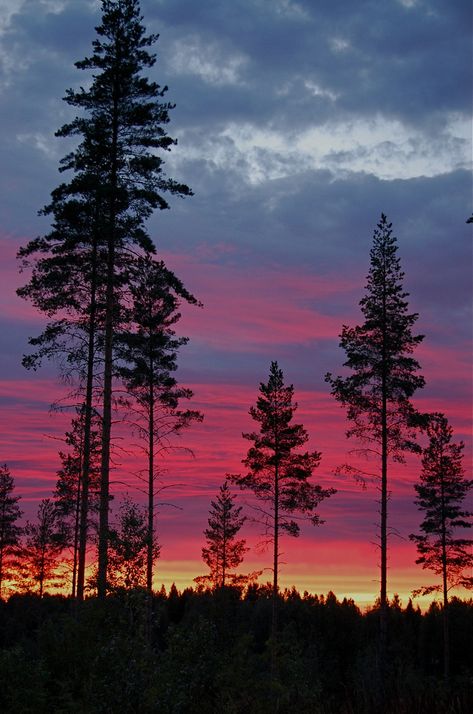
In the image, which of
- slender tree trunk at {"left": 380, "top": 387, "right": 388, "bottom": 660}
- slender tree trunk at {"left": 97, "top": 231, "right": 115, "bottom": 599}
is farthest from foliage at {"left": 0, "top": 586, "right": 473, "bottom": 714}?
slender tree trunk at {"left": 380, "top": 387, "right": 388, "bottom": 660}

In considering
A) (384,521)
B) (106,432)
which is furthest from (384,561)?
(106,432)

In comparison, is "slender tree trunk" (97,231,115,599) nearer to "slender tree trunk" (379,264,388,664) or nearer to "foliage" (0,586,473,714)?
"foliage" (0,586,473,714)

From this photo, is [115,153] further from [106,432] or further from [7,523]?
[7,523]

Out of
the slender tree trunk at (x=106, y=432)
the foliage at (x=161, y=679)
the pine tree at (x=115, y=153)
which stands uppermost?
the pine tree at (x=115, y=153)

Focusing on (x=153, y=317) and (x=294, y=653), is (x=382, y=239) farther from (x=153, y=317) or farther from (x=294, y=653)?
(x=294, y=653)

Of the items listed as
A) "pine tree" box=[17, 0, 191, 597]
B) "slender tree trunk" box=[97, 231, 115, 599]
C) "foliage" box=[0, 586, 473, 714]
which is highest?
"pine tree" box=[17, 0, 191, 597]

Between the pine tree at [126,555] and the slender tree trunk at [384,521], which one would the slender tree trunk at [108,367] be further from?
the slender tree trunk at [384,521]

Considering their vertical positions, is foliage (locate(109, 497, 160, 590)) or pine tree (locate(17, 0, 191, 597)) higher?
pine tree (locate(17, 0, 191, 597))

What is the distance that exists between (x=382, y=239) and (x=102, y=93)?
52.8ft

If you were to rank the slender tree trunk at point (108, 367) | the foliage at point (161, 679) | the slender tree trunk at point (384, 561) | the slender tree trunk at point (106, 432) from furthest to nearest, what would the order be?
the slender tree trunk at point (384, 561) → the slender tree trunk at point (108, 367) → the slender tree trunk at point (106, 432) → the foliage at point (161, 679)

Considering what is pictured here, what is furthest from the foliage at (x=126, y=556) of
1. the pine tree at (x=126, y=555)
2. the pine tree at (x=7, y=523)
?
the pine tree at (x=7, y=523)

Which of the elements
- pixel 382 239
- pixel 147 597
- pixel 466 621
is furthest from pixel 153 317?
pixel 466 621

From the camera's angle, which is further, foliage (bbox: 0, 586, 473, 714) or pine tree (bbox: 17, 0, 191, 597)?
pine tree (bbox: 17, 0, 191, 597)

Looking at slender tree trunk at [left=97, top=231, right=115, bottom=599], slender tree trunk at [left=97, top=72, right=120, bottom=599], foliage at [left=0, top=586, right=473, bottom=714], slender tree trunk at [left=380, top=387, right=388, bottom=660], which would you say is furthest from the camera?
slender tree trunk at [left=380, top=387, right=388, bottom=660]
